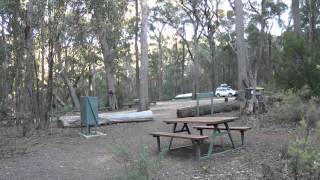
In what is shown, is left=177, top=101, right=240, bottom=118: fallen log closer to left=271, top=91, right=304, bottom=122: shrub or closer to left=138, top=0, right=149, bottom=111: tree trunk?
left=271, top=91, right=304, bottom=122: shrub

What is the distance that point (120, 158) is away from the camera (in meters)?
7.45

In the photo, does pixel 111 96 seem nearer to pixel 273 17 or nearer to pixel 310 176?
pixel 310 176

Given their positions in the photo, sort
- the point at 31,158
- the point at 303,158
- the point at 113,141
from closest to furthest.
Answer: the point at 303,158
the point at 31,158
the point at 113,141

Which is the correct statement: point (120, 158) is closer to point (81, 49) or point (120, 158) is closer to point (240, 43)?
point (240, 43)

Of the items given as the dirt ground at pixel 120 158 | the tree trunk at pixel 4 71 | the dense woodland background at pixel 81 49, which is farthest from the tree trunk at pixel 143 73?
the dirt ground at pixel 120 158

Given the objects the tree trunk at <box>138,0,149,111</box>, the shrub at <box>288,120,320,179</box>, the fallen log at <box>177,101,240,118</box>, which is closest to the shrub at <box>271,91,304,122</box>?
the fallen log at <box>177,101,240,118</box>

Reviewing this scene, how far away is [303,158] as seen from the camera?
5.17 metres

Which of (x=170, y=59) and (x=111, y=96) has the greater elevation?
(x=170, y=59)

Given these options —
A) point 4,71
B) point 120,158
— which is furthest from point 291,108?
point 4,71

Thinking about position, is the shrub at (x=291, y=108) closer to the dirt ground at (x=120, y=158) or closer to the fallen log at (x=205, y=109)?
the dirt ground at (x=120, y=158)

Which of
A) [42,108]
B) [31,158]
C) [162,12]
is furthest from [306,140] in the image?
[162,12]

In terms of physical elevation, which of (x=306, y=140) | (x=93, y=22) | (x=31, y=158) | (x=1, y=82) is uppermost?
(x=93, y=22)

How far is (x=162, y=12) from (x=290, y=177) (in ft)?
145

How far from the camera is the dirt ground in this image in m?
7.35
